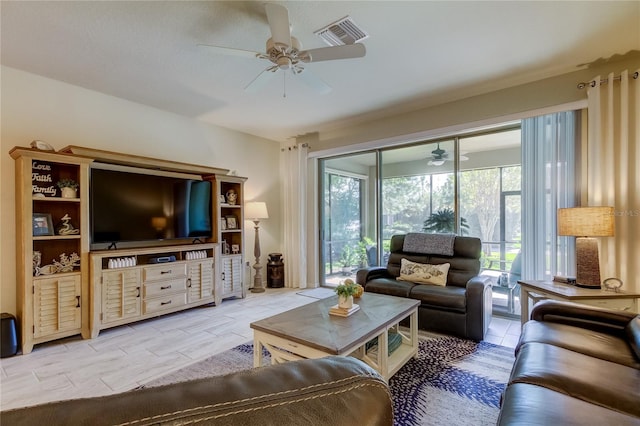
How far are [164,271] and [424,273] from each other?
312 centimetres

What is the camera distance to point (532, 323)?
2.05 m

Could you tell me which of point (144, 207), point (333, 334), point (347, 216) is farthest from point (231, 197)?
point (333, 334)

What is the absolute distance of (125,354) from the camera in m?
2.74

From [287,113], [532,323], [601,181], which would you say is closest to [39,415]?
[532,323]

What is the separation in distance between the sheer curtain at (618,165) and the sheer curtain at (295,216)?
3.83 meters

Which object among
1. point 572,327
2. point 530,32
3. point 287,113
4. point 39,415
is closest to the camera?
point 39,415

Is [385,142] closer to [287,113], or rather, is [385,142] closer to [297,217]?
[287,113]

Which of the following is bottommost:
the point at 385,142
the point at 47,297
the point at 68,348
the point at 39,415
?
the point at 68,348

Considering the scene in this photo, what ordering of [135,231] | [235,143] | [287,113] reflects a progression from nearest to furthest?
1. [135,231]
2. [287,113]
3. [235,143]

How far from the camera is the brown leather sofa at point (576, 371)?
3.67 feet

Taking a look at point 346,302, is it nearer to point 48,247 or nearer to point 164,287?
point 164,287

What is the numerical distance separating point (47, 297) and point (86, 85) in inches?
90.8

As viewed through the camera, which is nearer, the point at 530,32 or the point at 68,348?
the point at 530,32

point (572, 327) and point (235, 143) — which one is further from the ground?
point (235, 143)
